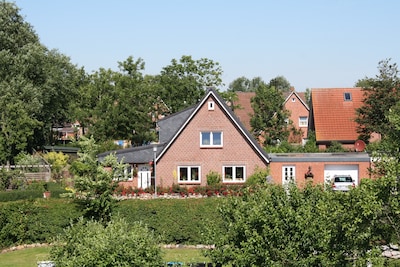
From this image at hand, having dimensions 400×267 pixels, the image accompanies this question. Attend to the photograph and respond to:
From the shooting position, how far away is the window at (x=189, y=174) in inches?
1610

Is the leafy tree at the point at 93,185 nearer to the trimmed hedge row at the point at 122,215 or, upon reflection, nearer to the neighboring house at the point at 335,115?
the trimmed hedge row at the point at 122,215

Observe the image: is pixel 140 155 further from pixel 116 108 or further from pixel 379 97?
pixel 379 97

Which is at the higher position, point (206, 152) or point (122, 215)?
point (206, 152)

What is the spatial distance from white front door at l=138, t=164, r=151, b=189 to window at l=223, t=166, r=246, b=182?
535 centimetres

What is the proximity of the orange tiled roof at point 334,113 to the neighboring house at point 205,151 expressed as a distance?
66.5 ft

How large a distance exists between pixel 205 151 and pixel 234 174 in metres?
2.55

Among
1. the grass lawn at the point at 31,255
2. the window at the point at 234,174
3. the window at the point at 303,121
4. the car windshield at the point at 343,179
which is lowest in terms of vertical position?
the grass lawn at the point at 31,255

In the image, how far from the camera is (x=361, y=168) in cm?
4094

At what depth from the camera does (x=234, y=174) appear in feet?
134

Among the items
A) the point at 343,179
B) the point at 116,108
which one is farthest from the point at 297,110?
the point at 343,179

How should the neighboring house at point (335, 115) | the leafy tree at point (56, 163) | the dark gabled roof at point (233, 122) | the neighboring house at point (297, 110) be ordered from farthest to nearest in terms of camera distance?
1. the neighboring house at point (297, 110)
2. the neighboring house at point (335, 115)
3. the leafy tree at point (56, 163)
4. the dark gabled roof at point (233, 122)

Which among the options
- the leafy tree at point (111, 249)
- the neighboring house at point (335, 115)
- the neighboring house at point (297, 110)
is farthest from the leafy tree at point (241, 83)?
the leafy tree at point (111, 249)

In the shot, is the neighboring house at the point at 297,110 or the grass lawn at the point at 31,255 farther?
the neighboring house at the point at 297,110

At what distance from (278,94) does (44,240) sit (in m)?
37.7
